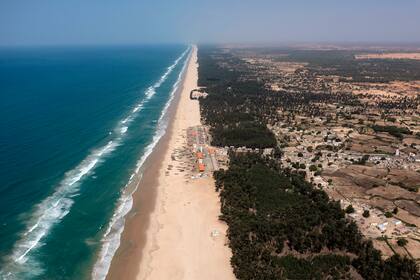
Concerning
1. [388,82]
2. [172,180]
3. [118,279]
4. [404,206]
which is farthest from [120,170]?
[388,82]

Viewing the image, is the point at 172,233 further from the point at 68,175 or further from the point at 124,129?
the point at 124,129

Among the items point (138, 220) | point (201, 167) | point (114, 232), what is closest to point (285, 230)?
point (138, 220)

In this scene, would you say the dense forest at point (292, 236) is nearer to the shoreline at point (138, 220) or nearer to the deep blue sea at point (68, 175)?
the shoreline at point (138, 220)

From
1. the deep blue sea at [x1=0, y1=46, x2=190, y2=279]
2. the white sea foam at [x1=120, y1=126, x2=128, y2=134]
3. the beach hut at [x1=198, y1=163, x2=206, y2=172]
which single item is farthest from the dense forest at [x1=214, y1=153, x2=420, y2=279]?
the white sea foam at [x1=120, y1=126, x2=128, y2=134]

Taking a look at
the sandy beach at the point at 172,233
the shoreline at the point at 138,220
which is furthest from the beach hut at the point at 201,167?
the shoreline at the point at 138,220

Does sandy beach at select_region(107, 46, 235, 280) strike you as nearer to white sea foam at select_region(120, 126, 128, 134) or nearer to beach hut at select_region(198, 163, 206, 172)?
beach hut at select_region(198, 163, 206, 172)

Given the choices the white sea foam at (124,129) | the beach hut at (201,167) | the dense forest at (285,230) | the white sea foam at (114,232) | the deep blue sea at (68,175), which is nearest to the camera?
the dense forest at (285,230)
